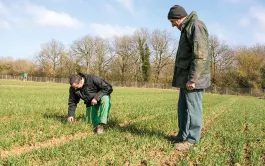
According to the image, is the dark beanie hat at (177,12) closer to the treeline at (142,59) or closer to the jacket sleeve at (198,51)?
the jacket sleeve at (198,51)

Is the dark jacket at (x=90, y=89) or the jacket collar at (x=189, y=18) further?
the dark jacket at (x=90, y=89)

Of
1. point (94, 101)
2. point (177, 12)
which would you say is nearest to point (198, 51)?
point (177, 12)

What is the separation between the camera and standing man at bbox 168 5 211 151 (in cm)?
466

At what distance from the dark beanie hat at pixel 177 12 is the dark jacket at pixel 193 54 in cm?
12

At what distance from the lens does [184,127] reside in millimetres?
5188

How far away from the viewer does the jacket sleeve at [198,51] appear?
15.2 feet

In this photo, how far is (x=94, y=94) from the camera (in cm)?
660

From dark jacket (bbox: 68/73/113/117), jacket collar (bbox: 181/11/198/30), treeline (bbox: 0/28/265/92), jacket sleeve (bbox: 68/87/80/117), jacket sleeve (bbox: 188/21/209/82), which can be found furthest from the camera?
treeline (bbox: 0/28/265/92)

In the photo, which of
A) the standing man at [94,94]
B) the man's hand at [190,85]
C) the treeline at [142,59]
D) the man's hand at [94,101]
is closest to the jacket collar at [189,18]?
the man's hand at [190,85]

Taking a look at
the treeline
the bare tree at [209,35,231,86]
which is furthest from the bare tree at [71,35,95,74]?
the bare tree at [209,35,231,86]

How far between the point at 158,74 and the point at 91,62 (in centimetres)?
2002

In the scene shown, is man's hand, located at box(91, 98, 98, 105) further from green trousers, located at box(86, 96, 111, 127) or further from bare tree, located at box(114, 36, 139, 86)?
bare tree, located at box(114, 36, 139, 86)

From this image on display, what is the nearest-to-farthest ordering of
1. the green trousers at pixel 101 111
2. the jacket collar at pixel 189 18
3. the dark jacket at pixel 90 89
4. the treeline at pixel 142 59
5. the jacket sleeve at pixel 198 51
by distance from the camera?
1. the jacket sleeve at pixel 198 51
2. the jacket collar at pixel 189 18
3. the green trousers at pixel 101 111
4. the dark jacket at pixel 90 89
5. the treeline at pixel 142 59

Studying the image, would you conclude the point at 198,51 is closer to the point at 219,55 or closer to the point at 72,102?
the point at 72,102
